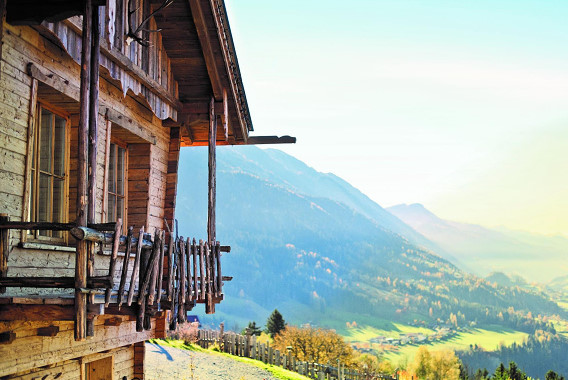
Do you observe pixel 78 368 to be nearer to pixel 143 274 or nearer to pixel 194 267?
pixel 194 267

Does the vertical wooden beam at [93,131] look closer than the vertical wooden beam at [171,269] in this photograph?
Yes

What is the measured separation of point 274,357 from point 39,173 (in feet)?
80.8

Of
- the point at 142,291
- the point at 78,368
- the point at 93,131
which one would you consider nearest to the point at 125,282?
the point at 142,291

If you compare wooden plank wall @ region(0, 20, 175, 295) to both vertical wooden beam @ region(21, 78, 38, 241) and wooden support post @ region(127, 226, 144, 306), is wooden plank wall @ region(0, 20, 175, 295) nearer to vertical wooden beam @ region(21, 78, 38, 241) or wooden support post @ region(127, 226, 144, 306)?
vertical wooden beam @ region(21, 78, 38, 241)

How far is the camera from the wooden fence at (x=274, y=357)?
3027 cm

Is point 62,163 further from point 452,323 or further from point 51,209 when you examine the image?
point 452,323

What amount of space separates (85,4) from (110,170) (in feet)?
16.0

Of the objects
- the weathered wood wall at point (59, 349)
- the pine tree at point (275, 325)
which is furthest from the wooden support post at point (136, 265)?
the pine tree at point (275, 325)

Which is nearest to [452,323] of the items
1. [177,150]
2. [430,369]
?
[430,369]

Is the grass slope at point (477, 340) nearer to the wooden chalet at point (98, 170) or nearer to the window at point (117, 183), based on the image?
the wooden chalet at point (98, 170)

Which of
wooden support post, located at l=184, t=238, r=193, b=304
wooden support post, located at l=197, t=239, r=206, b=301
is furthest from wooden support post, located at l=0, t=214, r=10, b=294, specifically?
wooden support post, located at l=197, t=239, r=206, b=301

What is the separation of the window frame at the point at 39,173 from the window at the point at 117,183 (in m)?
1.88

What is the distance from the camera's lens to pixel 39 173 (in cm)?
909

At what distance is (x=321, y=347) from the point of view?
40000 millimetres
